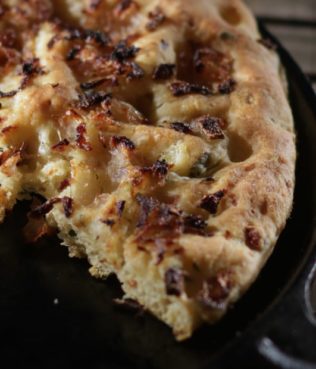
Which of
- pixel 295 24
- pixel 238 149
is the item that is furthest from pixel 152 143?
pixel 295 24

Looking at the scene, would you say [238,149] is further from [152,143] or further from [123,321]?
[123,321]

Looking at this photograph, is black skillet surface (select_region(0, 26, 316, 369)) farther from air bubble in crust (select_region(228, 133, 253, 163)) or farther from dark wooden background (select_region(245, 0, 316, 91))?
dark wooden background (select_region(245, 0, 316, 91))

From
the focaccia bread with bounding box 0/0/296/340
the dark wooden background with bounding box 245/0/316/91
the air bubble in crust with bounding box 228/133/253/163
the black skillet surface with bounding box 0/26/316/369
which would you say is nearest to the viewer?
the black skillet surface with bounding box 0/26/316/369

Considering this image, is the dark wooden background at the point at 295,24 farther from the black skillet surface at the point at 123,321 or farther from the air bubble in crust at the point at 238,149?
the black skillet surface at the point at 123,321

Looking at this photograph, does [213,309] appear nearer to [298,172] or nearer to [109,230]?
[109,230]

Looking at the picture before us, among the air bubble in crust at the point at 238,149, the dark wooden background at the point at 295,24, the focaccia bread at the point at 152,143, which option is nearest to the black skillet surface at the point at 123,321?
the focaccia bread at the point at 152,143

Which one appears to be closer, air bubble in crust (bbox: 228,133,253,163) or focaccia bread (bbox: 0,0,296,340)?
focaccia bread (bbox: 0,0,296,340)

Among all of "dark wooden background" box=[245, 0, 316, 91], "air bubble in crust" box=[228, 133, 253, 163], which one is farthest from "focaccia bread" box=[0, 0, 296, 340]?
"dark wooden background" box=[245, 0, 316, 91]
